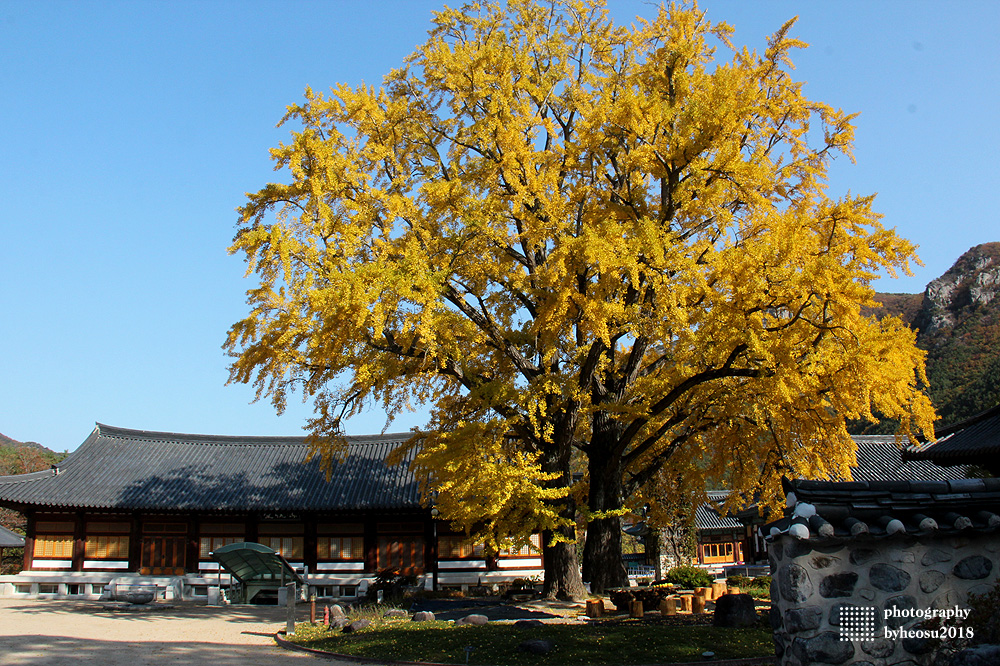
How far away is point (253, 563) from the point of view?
2383 centimetres

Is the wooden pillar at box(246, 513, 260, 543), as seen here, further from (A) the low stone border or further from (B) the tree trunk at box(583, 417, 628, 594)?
(B) the tree trunk at box(583, 417, 628, 594)

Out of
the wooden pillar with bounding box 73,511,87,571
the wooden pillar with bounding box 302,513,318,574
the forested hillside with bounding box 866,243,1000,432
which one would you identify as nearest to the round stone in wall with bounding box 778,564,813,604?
the wooden pillar with bounding box 302,513,318,574

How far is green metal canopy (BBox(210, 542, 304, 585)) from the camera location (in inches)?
891

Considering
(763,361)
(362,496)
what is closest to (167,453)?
(362,496)

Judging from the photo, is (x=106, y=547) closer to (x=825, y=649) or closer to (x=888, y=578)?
(x=825, y=649)

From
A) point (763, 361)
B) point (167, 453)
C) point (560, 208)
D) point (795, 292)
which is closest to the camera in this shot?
point (795, 292)

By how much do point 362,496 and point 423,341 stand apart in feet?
52.1

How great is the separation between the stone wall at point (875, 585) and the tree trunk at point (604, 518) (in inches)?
385

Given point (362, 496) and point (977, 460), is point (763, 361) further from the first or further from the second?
point (362, 496)

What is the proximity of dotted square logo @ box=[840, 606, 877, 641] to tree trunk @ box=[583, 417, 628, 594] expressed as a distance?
32.2 feet

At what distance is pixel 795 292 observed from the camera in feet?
39.0

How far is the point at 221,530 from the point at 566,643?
21.1 meters

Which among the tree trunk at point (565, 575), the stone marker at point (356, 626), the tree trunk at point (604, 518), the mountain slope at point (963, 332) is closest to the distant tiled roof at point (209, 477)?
the tree trunk at point (565, 575)

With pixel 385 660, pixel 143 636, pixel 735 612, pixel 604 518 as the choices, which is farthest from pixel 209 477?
pixel 735 612
